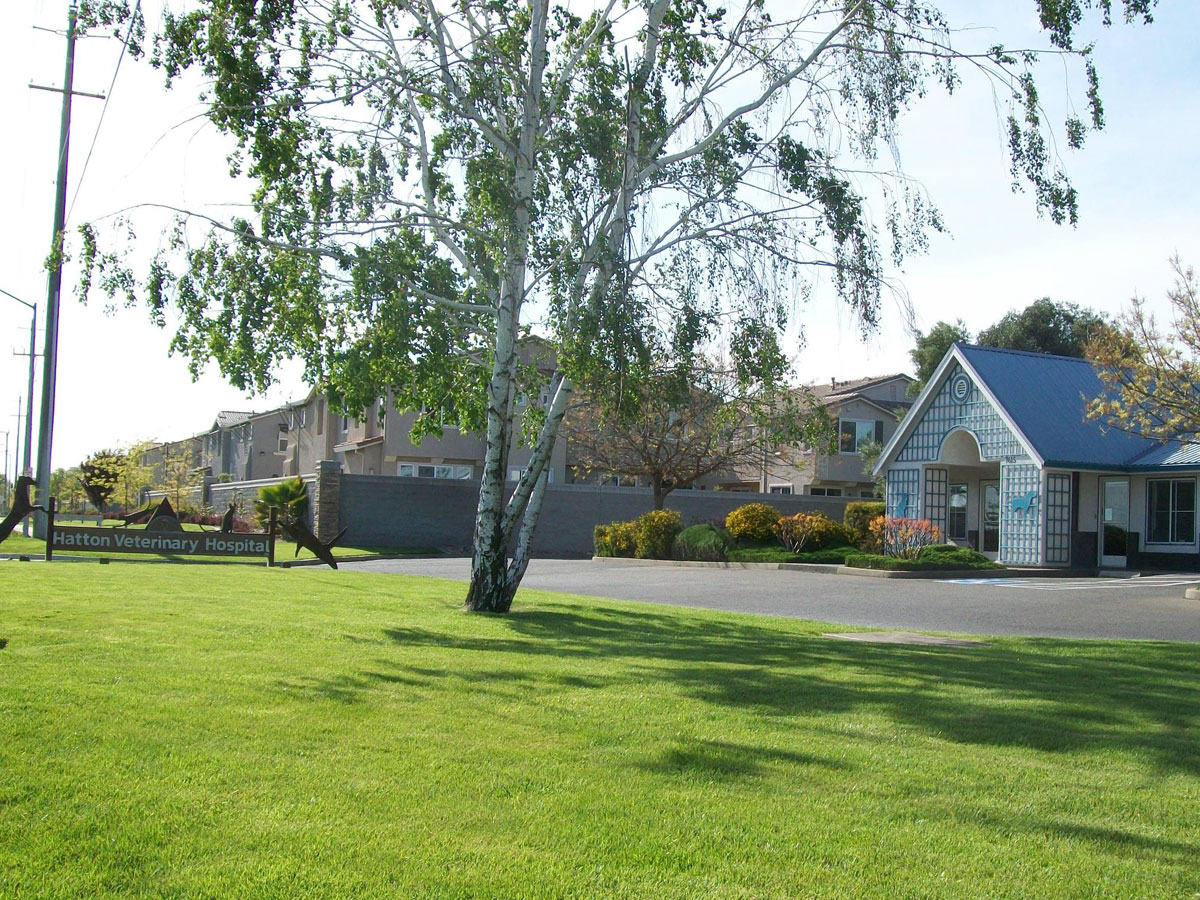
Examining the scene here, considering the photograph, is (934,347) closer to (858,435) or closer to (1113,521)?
(858,435)

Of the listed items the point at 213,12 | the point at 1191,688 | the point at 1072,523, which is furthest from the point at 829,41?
the point at 1072,523

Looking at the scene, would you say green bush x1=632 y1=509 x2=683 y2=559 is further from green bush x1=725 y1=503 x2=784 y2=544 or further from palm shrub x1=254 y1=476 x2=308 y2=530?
palm shrub x1=254 y1=476 x2=308 y2=530

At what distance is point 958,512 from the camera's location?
33500mm

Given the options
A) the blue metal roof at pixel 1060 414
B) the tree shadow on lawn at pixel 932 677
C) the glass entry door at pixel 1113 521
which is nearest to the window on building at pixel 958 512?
the blue metal roof at pixel 1060 414

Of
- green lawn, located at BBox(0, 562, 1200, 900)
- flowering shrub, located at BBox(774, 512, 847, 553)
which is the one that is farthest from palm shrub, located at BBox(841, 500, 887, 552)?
green lawn, located at BBox(0, 562, 1200, 900)

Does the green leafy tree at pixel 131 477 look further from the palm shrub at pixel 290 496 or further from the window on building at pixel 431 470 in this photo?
the palm shrub at pixel 290 496

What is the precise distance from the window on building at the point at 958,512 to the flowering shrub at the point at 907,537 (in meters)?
4.90

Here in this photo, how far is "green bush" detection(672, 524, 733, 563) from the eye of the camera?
30922 millimetres

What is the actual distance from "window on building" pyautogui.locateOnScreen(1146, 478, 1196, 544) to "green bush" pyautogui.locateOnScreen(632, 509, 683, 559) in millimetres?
12591

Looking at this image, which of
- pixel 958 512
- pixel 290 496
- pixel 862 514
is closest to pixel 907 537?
pixel 958 512

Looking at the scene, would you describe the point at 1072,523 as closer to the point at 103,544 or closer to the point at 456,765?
the point at 103,544

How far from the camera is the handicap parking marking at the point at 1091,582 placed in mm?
22234

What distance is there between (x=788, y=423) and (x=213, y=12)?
8752mm

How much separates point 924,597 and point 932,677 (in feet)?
34.4
